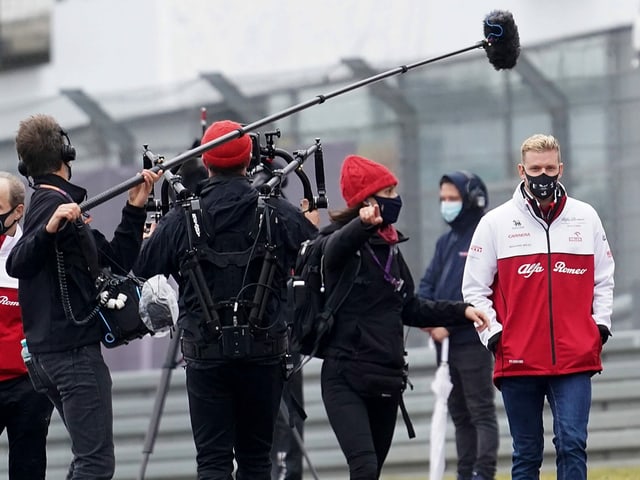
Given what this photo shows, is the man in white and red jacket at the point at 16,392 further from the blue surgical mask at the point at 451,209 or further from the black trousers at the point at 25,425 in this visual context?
the blue surgical mask at the point at 451,209

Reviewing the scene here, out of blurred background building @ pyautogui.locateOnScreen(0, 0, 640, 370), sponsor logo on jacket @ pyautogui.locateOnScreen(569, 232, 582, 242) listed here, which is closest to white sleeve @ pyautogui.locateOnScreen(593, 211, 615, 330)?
sponsor logo on jacket @ pyautogui.locateOnScreen(569, 232, 582, 242)

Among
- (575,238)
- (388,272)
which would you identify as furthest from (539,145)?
(388,272)

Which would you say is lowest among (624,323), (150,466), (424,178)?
(150,466)

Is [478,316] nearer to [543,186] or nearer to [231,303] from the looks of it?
[543,186]

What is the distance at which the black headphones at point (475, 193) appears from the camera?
10.2m

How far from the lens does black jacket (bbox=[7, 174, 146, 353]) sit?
721 centimetres

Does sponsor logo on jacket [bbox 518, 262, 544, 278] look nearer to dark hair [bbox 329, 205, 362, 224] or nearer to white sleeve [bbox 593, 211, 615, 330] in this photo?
white sleeve [bbox 593, 211, 615, 330]

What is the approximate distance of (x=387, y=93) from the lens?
11.7 metres

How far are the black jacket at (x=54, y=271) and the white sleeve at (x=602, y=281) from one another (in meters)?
2.04

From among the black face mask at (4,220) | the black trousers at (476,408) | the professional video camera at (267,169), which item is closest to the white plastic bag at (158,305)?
the professional video camera at (267,169)

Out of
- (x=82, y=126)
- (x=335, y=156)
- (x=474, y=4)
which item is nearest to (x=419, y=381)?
(x=335, y=156)

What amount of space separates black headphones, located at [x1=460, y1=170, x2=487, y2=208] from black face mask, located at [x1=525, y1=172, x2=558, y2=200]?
251 centimetres

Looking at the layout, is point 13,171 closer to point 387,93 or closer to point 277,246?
point 387,93

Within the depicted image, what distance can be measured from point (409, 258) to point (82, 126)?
2.54 metres
